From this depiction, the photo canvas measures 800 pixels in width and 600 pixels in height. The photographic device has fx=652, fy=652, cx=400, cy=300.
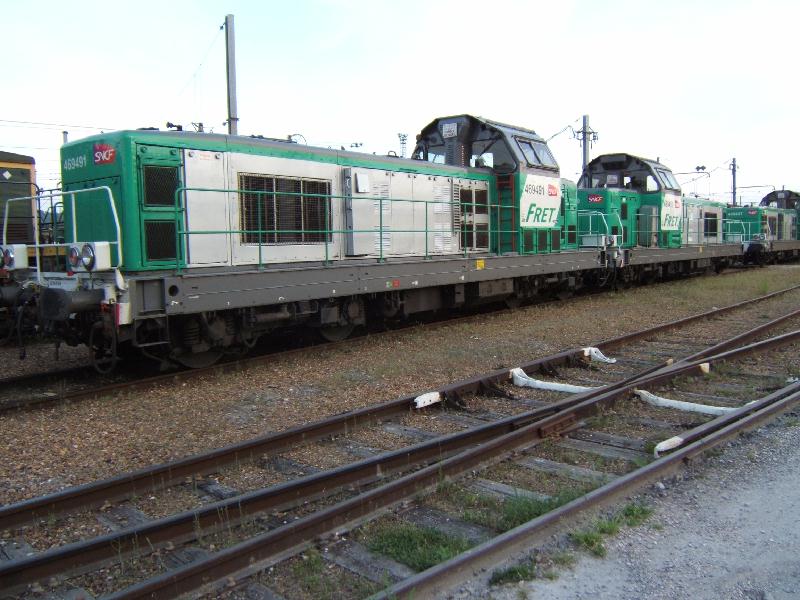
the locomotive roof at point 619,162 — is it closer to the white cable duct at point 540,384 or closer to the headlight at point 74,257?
the white cable duct at point 540,384

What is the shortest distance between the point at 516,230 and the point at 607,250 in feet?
12.5

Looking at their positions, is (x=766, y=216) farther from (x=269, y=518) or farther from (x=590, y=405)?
(x=269, y=518)

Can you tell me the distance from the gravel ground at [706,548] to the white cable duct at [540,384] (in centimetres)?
209

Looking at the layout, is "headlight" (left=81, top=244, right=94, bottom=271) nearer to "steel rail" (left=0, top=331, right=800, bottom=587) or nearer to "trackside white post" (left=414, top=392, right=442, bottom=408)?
"trackside white post" (left=414, top=392, right=442, bottom=408)

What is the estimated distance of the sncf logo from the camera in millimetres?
7211

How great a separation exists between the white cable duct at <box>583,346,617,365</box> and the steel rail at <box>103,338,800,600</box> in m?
2.89

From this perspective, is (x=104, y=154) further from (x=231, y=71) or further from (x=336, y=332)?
(x=231, y=71)

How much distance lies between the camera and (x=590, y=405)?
5945 millimetres

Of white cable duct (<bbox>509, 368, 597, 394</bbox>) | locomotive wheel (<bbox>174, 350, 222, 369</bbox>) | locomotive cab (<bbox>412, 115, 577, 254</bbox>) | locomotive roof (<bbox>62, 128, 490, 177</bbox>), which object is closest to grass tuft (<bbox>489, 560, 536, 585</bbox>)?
white cable duct (<bbox>509, 368, 597, 394</bbox>)

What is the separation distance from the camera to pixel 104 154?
7.30 meters

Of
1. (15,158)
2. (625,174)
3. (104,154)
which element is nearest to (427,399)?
(104,154)

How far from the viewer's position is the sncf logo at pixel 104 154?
23.7 ft

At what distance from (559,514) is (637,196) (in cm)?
1706

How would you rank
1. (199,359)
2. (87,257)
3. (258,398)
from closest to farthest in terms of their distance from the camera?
(87,257) → (258,398) → (199,359)
